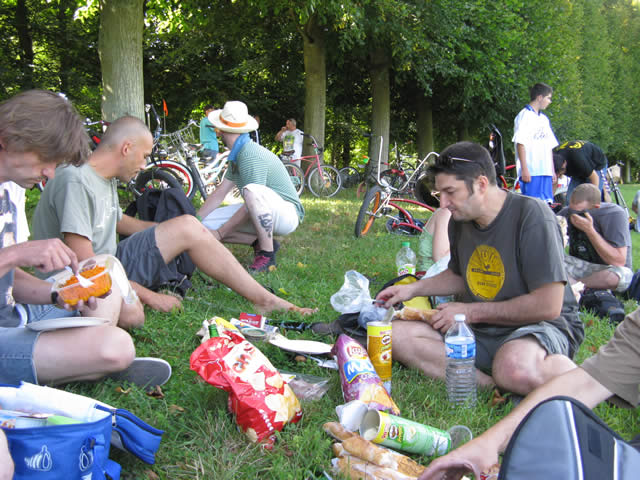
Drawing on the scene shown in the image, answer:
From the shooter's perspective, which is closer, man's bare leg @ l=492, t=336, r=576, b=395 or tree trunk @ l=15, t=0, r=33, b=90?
man's bare leg @ l=492, t=336, r=576, b=395

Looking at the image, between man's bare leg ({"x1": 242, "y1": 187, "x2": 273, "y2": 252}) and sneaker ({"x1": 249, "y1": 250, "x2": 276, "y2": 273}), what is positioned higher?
man's bare leg ({"x1": 242, "y1": 187, "x2": 273, "y2": 252})

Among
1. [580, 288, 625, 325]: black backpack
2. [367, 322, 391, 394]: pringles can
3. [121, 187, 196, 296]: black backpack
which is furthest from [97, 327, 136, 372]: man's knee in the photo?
[580, 288, 625, 325]: black backpack

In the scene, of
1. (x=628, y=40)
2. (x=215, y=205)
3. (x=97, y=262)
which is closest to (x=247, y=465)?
(x=97, y=262)

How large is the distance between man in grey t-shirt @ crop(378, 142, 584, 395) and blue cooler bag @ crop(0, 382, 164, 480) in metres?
1.71

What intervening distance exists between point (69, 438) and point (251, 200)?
12.5ft

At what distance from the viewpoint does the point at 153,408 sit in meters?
2.63

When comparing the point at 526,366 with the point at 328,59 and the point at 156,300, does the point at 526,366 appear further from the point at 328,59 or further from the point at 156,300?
the point at 328,59

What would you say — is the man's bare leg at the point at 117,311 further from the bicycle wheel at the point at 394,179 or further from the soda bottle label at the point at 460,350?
the bicycle wheel at the point at 394,179

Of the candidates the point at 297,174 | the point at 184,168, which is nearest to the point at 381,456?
the point at 184,168

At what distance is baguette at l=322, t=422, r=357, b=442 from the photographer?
7.47 feet

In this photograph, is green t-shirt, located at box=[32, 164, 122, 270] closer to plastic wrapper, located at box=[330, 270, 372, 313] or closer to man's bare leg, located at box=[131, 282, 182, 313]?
man's bare leg, located at box=[131, 282, 182, 313]

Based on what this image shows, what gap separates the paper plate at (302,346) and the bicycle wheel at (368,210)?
183 inches

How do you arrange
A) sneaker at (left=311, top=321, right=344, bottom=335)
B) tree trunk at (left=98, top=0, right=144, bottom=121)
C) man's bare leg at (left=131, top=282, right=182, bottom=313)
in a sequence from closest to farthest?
sneaker at (left=311, top=321, right=344, bottom=335) < man's bare leg at (left=131, top=282, right=182, bottom=313) < tree trunk at (left=98, top=0, right=144, bottom=121)

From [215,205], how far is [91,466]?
4276 millimetres
